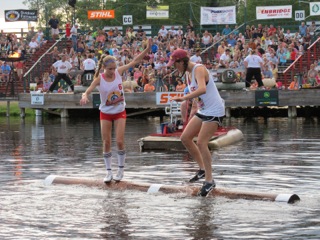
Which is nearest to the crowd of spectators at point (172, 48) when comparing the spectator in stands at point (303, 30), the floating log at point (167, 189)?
the spectator in stands at point (303, 30)

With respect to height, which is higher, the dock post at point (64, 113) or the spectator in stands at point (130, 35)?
the spectator in stands at point (130, 35)

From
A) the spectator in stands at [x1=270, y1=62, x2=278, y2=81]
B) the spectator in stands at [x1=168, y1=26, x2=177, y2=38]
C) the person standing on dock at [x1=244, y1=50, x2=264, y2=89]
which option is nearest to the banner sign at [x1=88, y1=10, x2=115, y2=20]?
the spectator in stands at [x1=168, y1=26, x2=177, y2=38]

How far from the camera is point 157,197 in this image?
42.8ft

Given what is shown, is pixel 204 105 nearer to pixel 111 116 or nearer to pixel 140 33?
pixel 111 116

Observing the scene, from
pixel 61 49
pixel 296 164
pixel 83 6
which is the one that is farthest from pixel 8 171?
pixel 83 6

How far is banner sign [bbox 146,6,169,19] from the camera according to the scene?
52.2 m

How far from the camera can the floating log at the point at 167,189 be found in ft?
40.7

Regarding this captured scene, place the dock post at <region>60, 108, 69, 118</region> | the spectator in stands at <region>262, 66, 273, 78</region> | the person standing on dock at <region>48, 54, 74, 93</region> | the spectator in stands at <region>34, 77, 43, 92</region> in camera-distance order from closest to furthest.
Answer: the spectator in stands at <region>262, 66, 273, 78</region>
the person standing on dock at <region>48, 54, 74, 93</region>
the dock post at <region>60, 108, 69, 118</region>
the spectator in stands at <region>34, 77, 43, 92</region>

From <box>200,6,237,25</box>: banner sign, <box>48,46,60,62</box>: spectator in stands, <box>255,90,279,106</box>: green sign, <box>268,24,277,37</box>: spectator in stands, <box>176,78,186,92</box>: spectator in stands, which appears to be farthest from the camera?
<box>200,6,237,25</box>: banner sign

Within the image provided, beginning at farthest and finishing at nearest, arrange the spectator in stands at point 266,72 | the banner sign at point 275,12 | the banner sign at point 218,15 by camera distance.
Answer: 1. the banner sign at point 275,12
2. the banner sign at point 218,15
3. the spectator in stands at point 266,72

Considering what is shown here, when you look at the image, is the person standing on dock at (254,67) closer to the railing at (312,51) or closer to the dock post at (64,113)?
the railing at (312,51)

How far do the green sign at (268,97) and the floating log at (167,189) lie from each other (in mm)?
20688

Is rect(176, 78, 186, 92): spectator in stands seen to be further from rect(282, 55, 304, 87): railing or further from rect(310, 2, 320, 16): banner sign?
rect(310, 2, 320, 16): banner sign

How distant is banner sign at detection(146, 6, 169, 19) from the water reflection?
2846 cm
